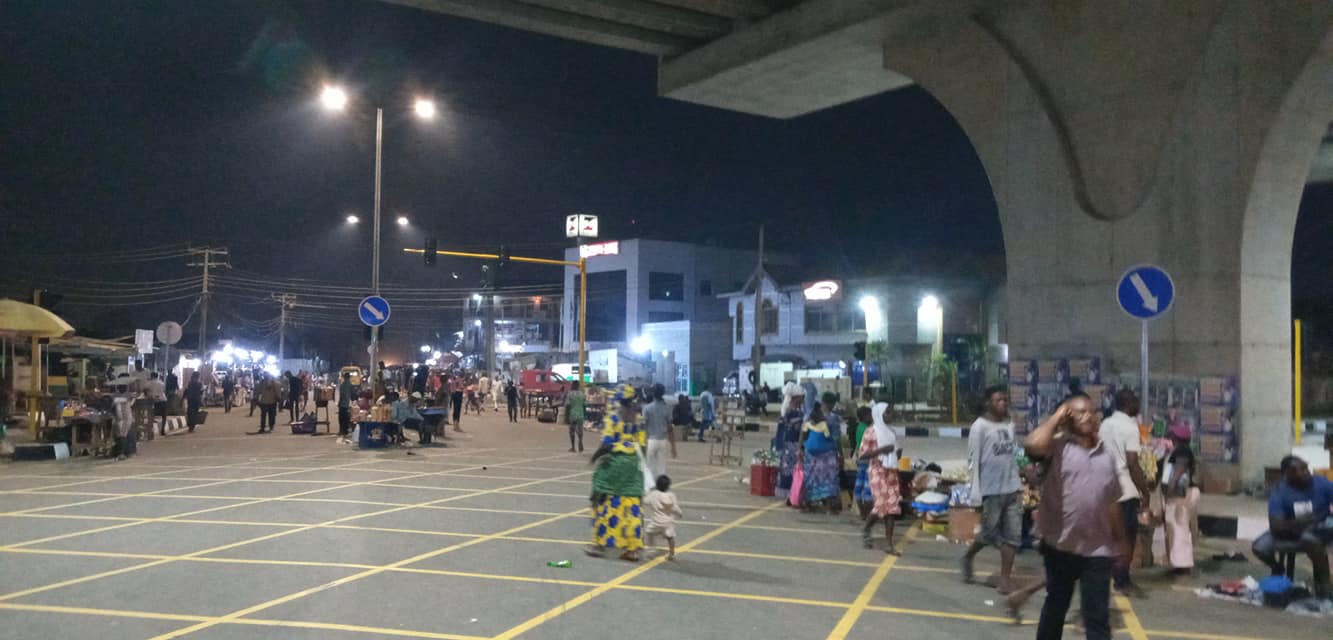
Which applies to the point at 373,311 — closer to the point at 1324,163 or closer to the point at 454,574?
the point at 454,574

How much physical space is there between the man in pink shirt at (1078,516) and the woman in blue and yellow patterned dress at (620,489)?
4488mm

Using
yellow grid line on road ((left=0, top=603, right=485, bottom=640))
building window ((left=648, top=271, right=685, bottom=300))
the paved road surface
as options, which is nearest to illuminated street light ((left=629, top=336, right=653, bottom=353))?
building window ((left=648, top=271, right=685, bottom=300))

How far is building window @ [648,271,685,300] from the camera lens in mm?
69000

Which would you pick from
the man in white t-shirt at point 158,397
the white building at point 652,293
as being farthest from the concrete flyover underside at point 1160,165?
the white building at point 652,293

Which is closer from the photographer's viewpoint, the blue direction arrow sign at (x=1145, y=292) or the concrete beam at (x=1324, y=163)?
the blue direction arrow sign at (x=1145, y=292)

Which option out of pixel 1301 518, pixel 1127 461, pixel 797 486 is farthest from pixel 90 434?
pixel 1301 518

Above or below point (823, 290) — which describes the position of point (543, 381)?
below

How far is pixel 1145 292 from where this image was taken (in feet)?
32.8

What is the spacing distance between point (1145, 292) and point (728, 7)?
33.5 ft

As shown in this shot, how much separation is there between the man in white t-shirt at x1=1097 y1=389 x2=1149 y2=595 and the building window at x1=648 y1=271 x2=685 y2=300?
60597 mm

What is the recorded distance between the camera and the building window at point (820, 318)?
1994 inches

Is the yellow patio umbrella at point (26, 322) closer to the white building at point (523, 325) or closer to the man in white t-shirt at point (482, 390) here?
the man in white t-shirt at point (482, 390)

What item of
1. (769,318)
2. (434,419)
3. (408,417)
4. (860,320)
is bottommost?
(434,419)

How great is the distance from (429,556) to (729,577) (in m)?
3.00
